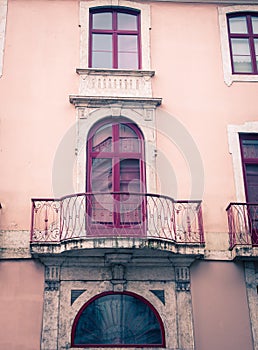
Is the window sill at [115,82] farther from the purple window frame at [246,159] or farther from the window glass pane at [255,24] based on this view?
the window glass pane at [255,24]

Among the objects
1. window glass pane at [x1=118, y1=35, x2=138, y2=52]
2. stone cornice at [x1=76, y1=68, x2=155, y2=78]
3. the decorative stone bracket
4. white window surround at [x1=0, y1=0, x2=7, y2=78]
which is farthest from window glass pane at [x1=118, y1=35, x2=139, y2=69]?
the decorative stone bracket

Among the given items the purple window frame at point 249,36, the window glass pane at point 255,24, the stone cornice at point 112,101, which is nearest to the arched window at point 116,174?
the stone cornice at point 112,101

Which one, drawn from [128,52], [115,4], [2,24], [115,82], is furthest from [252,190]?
[2,24]

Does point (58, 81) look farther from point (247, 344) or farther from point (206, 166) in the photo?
point (247, 344)

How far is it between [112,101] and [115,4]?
2524 millimetres

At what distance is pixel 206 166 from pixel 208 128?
2.86ft

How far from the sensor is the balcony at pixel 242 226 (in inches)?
416

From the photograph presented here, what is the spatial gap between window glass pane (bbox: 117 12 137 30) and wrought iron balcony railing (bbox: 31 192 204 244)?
13.7 feet

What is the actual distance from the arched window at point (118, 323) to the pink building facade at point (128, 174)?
0.07ft

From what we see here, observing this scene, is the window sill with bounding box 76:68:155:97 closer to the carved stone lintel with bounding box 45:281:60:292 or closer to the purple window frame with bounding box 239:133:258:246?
the purple window frame with bounding box 239:133:258:246

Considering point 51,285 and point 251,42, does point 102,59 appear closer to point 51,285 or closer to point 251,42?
point 251,42

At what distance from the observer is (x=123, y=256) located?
1027 cm

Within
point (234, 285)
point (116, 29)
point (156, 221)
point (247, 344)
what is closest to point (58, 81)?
point (116, 29)

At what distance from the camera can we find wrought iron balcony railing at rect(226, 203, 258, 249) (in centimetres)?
1075
